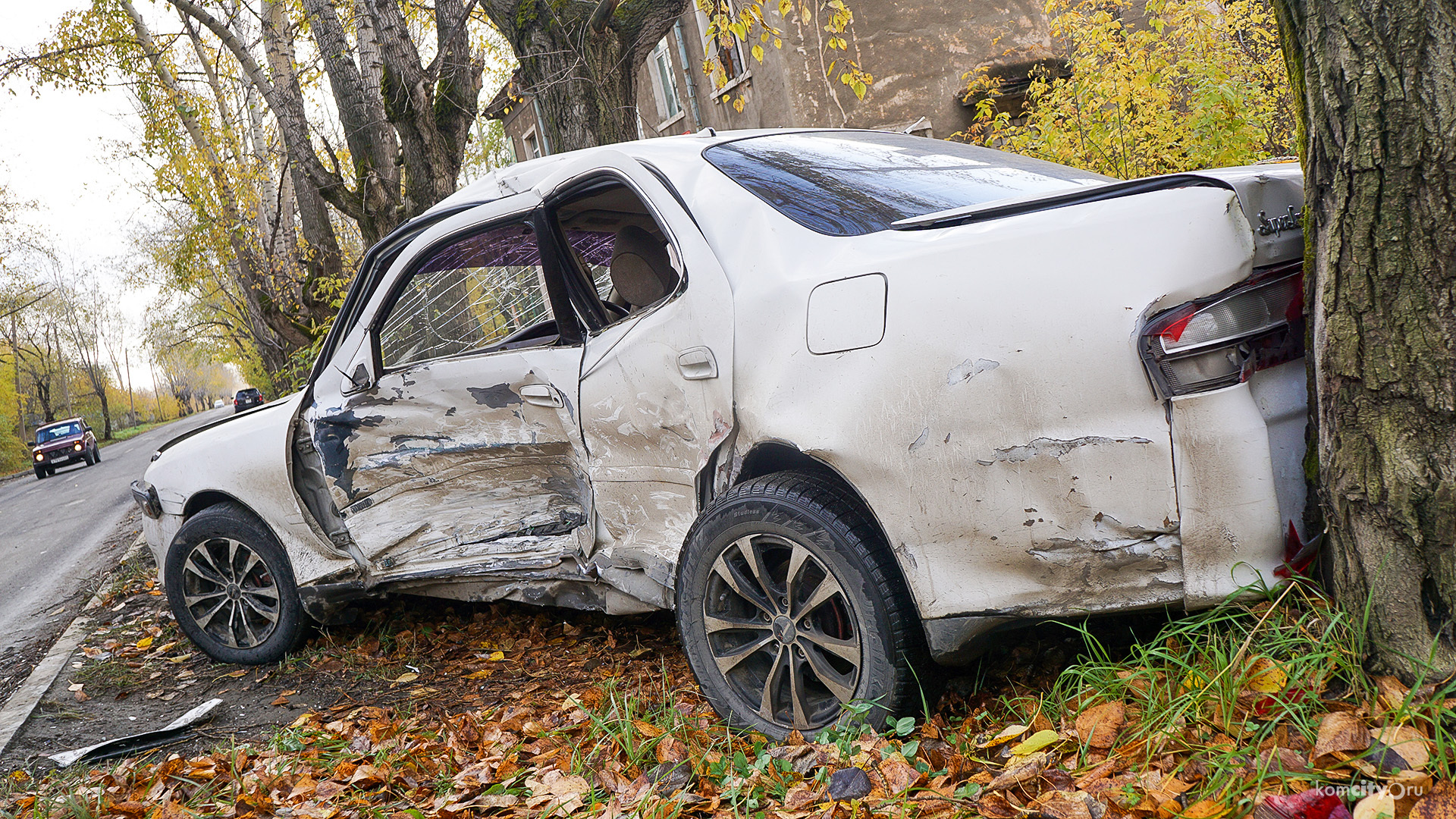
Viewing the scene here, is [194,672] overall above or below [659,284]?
below

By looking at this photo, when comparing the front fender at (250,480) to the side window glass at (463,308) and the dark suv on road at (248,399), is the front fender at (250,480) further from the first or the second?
the dark suv on road at (248,399)

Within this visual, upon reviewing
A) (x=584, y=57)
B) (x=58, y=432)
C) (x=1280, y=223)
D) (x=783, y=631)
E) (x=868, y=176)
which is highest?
(x=584, y=57)

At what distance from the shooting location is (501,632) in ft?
15.0

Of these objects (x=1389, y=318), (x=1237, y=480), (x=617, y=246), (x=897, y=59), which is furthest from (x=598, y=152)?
(x=897, y=59)

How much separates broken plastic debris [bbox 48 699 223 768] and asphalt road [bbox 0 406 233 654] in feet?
10.5

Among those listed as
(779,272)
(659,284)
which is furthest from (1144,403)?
(659,284)

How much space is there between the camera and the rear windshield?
2.76m

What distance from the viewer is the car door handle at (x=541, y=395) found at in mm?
3367

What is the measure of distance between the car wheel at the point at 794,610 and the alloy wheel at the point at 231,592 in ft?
8.82

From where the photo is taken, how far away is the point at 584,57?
685cm

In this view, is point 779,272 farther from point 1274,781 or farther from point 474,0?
point 474,0

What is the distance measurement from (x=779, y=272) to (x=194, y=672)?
13.1 feet

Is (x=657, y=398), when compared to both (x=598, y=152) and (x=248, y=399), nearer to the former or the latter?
(x=598, y=152)

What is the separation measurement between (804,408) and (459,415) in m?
1.72
